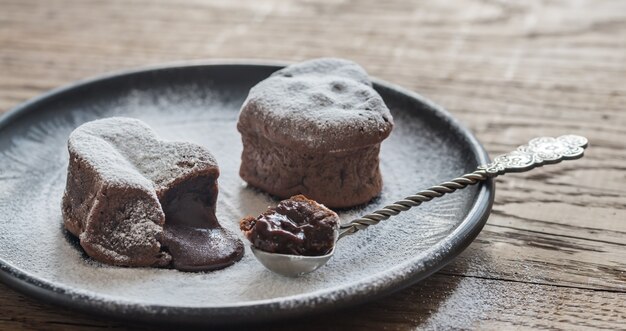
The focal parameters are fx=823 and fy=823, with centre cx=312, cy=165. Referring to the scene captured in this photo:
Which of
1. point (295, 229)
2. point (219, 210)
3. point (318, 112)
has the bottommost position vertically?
point (219, 210)

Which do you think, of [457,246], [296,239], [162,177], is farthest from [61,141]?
[457,246]

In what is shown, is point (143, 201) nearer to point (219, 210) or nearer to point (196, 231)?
point (196, 231)

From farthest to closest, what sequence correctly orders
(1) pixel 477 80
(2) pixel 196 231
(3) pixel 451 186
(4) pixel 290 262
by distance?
(1) pixel 477 80 → (3) pixel 451 186 → (2) pixel 196 231 → (4) pixel 290 262

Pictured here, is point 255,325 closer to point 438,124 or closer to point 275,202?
point 275,202

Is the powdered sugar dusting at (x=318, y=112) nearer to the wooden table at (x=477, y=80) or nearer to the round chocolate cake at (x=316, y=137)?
the round chocolate cake at (x=316, y=137)

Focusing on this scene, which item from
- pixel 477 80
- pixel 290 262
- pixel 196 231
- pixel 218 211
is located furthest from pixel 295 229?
pixel 477 80

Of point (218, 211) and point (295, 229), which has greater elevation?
point (295, 229)

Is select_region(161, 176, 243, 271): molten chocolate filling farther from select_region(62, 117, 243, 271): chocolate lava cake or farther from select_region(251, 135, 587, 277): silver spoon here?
select_region(251, 135, 587, 277): silver spoon
